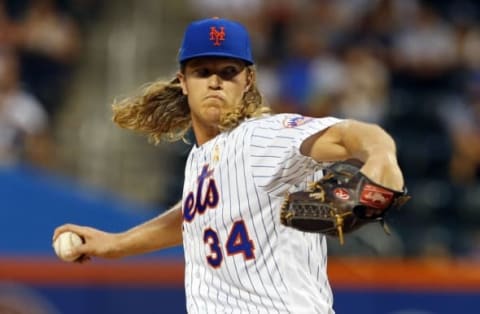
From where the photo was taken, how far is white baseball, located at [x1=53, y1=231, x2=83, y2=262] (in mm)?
4309

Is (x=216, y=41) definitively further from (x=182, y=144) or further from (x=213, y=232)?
(x=182, y=144)

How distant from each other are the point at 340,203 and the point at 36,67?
7299 mm

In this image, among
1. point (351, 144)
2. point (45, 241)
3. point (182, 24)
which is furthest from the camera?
point (182, 24)

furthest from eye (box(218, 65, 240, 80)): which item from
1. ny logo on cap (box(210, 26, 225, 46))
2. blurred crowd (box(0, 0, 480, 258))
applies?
blurred crowd (box(0, 0, 480, 258))

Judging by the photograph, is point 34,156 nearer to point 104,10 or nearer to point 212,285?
point 104,10

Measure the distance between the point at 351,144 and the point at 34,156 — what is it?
6303 millimetres

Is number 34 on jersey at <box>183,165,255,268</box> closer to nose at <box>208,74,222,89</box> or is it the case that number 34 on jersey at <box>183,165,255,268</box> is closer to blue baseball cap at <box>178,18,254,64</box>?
nose at <box>208,74,222,89</box>

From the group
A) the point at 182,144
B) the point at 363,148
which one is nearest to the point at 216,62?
the point at 363,148

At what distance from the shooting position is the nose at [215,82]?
151 inches

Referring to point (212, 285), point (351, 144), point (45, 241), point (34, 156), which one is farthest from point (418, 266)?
point (351, 144)

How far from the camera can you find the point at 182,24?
10938mm

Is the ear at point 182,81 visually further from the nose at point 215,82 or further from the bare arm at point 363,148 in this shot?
the bare arm at point 363,148

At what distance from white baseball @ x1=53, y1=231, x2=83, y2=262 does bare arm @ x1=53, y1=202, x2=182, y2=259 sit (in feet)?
0.07

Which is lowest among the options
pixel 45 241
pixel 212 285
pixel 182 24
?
pixel 212 285
